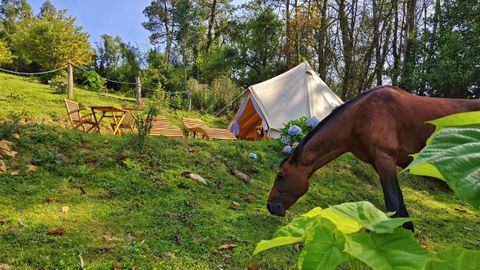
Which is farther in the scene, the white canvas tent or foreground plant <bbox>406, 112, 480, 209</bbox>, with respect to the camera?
the white canvas tent

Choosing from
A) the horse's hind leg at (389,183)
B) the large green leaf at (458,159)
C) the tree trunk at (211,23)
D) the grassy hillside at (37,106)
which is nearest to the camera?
the large green leaf at (458,159)

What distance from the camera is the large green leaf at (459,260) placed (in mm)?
382

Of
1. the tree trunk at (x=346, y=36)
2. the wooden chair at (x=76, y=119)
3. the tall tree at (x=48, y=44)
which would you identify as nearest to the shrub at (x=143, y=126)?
the wooden chair at (x=76, y=119)

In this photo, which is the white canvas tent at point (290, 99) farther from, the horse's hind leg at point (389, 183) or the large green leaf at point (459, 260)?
the large green leaf at point (459, 260)

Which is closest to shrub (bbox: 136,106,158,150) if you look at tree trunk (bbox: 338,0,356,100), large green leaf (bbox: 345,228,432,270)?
large green leaf (bbox: 345,228,432,270)

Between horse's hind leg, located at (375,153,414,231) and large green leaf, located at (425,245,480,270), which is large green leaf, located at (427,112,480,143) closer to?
large green leaf, located at (425,245,480,270)

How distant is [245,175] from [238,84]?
14452mm

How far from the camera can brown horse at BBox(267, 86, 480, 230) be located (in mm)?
2537

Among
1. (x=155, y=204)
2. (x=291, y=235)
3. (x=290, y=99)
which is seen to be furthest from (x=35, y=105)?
(x=291, y=235)

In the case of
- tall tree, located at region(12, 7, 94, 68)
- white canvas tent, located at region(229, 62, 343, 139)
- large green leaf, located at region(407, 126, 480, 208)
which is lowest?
large green leaf, located at region(407, 126, 480, 208)

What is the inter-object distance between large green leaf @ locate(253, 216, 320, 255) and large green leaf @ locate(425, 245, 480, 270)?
5.4 inches

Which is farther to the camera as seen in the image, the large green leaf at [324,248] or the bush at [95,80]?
the bush at [95,80]

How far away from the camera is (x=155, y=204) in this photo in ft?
11.7

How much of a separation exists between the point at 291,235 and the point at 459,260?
7.1 inches
